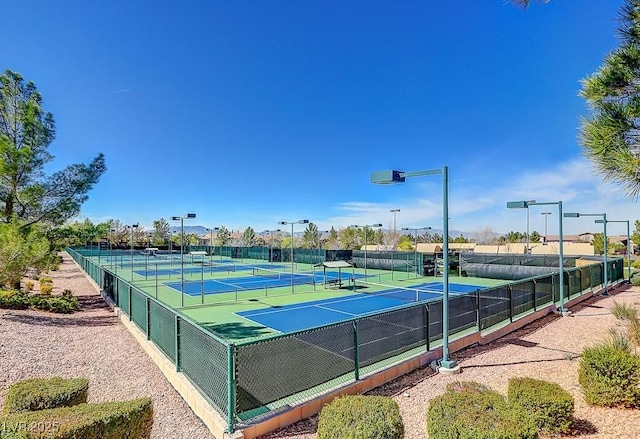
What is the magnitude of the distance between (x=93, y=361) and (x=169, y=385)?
2587 millimetres

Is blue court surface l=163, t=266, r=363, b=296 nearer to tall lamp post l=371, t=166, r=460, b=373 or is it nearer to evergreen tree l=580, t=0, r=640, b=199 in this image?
tall lamp post l=371, t=166, r=460, b=373

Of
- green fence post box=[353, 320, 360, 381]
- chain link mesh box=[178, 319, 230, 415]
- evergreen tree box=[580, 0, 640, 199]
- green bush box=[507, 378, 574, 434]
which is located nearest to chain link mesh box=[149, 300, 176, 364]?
chain link mesh box=[178, 319, 230, 415]

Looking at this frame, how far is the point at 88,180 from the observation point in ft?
52.0

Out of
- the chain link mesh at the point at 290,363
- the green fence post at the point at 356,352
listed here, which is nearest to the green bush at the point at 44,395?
the chain link mesh at the point at 290,363

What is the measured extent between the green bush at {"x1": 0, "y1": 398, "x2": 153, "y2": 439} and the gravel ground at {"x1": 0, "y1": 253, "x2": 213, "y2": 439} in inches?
46.9

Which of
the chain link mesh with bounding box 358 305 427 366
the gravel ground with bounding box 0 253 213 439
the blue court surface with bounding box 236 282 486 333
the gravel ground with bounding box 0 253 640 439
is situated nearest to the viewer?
the gravel ground with bounding box 0 253 640 439

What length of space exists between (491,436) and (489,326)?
713cm

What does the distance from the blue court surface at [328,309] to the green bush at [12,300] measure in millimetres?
7176

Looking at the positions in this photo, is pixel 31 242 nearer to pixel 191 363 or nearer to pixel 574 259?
pixel 191 363

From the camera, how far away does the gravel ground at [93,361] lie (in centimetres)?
546

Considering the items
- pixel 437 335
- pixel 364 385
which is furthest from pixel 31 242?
pixel 437 335

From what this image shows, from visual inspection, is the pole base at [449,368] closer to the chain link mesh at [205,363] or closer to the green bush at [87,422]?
the chain link mesh at [205,363]

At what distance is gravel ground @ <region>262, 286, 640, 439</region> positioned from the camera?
15.4 feet

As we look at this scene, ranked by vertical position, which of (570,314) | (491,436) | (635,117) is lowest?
(570,314)
